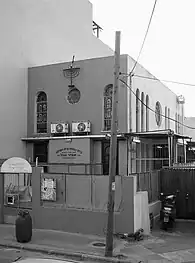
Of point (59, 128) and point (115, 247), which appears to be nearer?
point (115, 247)

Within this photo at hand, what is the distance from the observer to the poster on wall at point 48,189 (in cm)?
1328

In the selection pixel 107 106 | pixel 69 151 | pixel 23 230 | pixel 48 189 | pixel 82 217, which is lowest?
pixel 23 230

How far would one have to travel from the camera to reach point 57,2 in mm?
27109

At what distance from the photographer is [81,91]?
2119 centimetres

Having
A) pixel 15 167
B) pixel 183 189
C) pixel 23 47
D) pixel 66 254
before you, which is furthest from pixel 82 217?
pixel 23 47

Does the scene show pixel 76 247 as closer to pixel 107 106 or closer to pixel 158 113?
pixel 107 106

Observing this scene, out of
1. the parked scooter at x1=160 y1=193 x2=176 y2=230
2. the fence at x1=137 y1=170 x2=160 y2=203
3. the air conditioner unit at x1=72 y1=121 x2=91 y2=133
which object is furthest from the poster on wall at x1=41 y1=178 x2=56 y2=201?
Result: the air conditioner unit at x1=72 y1=121 x2=91 y2=133

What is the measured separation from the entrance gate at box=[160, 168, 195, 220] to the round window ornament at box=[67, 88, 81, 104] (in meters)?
8.50

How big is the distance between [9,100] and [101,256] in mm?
14101

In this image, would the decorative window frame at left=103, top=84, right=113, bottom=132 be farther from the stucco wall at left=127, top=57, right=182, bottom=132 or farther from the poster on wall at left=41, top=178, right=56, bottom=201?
the poster on wall at left=41, top=178, right=56, bottom=201

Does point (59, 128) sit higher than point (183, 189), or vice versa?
point (59, 128)

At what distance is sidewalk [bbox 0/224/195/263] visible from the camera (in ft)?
32.4

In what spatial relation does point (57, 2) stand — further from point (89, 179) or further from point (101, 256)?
point (101, 256)

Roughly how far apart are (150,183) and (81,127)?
7155 millimetres
